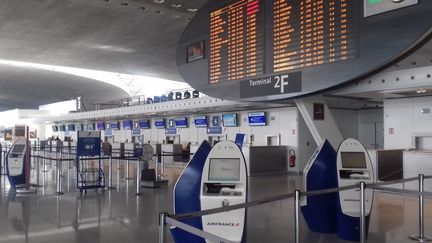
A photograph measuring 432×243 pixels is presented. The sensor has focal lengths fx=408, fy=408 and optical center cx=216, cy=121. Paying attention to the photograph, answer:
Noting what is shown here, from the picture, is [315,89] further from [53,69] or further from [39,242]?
[53,69]

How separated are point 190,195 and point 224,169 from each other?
49 centimetres

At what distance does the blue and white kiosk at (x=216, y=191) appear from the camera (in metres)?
4.51

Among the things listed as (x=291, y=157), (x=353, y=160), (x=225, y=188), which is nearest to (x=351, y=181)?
(x=353, y=160)

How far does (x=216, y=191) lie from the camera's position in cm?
468

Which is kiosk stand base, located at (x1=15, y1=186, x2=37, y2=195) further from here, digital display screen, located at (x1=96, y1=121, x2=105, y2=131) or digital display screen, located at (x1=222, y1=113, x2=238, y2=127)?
digital display screen, located at (x1=96, y1=121, x2=105, y2=131)

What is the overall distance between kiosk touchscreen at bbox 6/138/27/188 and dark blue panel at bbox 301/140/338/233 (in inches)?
327

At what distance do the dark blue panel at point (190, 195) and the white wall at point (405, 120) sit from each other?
7.81 metres

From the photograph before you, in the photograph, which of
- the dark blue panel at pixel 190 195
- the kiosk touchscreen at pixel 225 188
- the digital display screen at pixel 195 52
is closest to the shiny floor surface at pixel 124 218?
the dark blue panel at pixel 190 195

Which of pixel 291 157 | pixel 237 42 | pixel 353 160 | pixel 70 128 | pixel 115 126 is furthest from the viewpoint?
pixel 70 128

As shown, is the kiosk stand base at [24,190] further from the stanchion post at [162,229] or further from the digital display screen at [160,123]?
the digital display screen at [160,123]

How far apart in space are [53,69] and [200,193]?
97.5 feet

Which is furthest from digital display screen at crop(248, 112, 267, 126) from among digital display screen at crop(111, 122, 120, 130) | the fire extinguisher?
digital display screen at crop(111, 122, 120, 130)

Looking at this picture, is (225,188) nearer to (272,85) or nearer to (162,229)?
(162,229)

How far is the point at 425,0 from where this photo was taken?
568 cm
